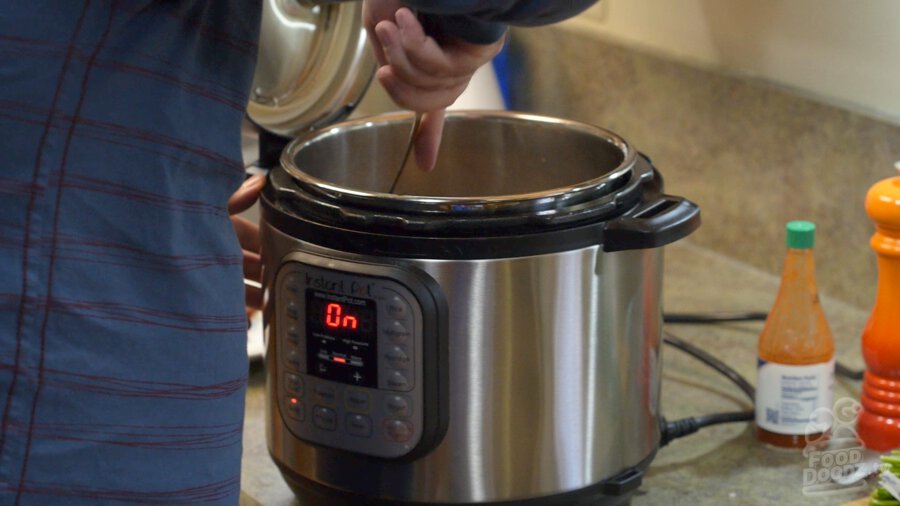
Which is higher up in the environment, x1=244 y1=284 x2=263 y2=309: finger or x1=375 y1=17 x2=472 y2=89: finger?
x1=375 y1=17 x2=472 y2=89: finger

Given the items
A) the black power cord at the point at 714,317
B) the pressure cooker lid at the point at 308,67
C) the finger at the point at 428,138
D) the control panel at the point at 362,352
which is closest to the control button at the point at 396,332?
the control panel at the point at 362,352

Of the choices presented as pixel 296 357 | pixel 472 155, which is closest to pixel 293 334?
pixel 296 357

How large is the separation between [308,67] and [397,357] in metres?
0.39

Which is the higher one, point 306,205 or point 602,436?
point 306,205

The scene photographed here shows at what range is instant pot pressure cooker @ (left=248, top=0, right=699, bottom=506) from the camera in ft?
2.23

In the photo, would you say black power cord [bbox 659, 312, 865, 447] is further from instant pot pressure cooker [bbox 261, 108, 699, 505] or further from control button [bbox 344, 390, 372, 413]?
control button [bbox 344, 390, 372, 413]

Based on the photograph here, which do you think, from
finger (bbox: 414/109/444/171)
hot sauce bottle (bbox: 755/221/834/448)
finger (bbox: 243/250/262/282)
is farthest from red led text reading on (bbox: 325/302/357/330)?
hot sauce bottle (bbox: 755/221/834/448)

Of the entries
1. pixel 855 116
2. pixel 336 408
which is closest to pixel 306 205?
pixel 336 408

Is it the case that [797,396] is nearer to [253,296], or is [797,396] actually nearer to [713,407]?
[713,407]

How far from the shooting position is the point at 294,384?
2.47 ft

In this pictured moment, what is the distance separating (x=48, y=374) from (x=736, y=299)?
783mm

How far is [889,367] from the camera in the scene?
0.86 meters

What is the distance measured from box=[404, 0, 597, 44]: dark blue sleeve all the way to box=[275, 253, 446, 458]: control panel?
0.54ft

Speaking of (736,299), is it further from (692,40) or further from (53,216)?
(53,216)
